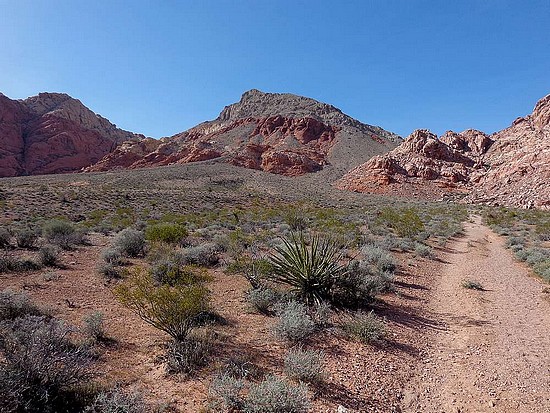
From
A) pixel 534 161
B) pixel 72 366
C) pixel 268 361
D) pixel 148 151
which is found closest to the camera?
pixel 72 366

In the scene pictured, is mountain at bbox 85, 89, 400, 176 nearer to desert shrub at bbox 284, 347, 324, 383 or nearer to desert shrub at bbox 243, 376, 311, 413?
desert shrub at bbox 284, 347, 324, 383

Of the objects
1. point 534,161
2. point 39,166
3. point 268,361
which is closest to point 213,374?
point 268,361

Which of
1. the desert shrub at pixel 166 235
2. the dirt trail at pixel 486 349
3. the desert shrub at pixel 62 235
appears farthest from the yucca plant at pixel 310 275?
the desert shrub at pixel 62 235

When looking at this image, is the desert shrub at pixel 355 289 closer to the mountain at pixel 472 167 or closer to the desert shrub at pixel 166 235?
the desert shrub at pixel 166 235

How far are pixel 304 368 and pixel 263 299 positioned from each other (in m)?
2.78

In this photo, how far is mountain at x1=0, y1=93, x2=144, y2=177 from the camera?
8638 cm

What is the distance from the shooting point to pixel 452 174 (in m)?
54.1

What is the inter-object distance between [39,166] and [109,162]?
20.7 m

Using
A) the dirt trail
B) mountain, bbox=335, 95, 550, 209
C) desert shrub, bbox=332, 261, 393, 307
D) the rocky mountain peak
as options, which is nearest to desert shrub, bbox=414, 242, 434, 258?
the dirt trail

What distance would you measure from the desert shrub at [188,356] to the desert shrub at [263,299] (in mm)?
1897

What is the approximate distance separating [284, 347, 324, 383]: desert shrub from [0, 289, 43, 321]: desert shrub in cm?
459

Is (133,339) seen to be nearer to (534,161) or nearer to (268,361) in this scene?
(268,361)

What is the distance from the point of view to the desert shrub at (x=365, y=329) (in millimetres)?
5719

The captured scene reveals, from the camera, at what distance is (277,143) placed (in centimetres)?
8506
